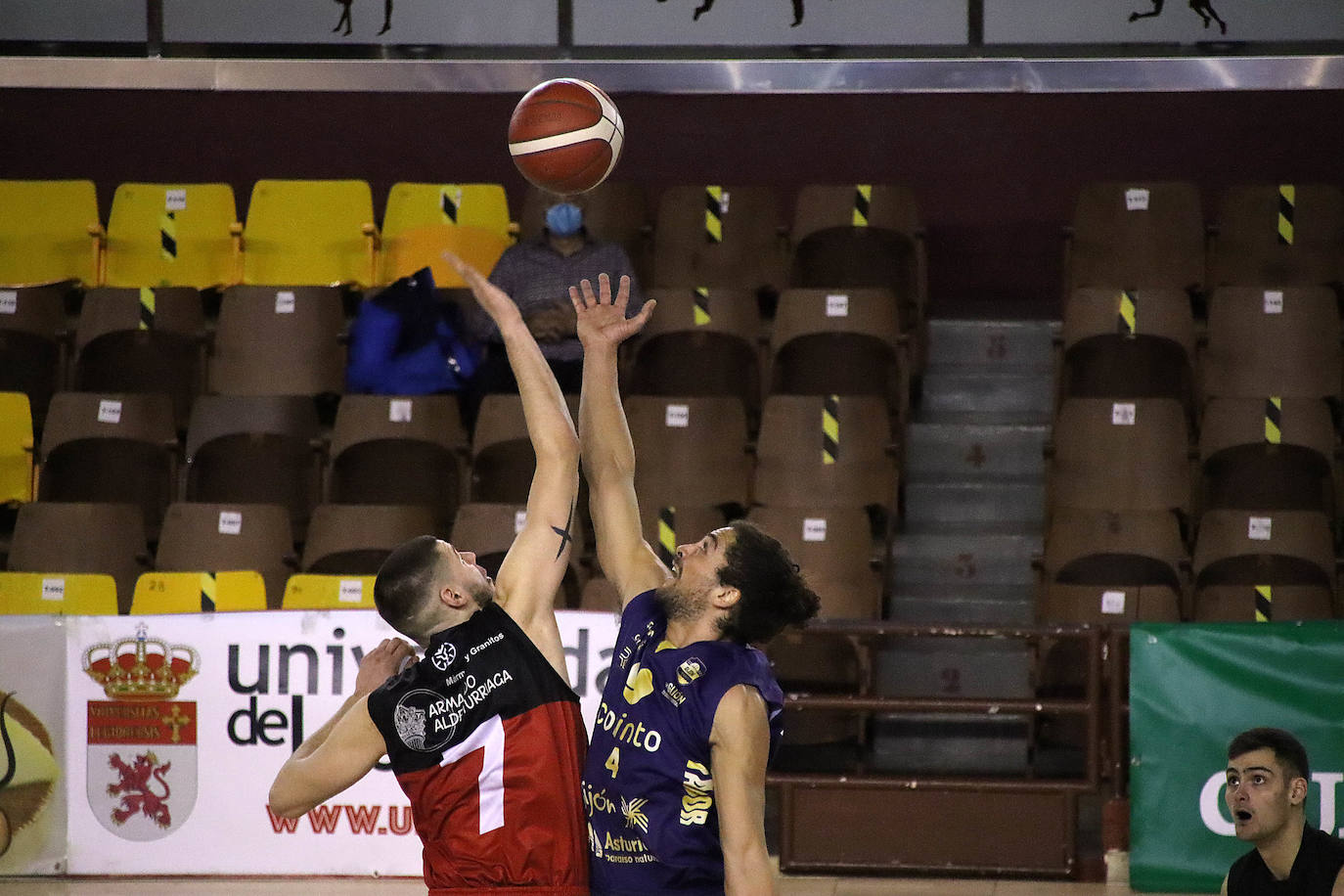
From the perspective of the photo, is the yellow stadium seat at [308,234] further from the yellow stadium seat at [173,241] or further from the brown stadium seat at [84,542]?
the brown stadium seat at [84,542]

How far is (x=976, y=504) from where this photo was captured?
340 inches

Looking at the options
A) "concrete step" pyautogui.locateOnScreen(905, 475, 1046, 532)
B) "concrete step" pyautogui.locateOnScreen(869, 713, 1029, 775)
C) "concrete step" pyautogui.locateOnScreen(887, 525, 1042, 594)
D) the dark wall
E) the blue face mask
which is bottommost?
"concrete step" pyautogui.locateOnScreen(869, 713, 1029, 775)

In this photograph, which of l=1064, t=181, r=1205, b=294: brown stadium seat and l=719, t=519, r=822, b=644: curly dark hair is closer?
l=719, t=519, r=822, b=644: curly dark hair

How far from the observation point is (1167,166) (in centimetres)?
1004

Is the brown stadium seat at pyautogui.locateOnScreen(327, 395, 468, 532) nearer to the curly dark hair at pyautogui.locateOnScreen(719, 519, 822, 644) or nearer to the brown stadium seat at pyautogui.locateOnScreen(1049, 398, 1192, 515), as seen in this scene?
the brown stadium seat at pyautogui.locateOnScreen(1049, 398, 1192, 515)

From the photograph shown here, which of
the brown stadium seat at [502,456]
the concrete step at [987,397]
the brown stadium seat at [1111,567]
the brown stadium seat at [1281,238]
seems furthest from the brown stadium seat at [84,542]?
the brown stadium seat at [1281,238]

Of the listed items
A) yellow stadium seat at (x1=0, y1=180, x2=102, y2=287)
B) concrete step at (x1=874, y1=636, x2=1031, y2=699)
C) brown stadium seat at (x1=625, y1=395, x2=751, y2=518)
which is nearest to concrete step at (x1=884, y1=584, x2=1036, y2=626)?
concrete step at (x1=874, y1=636, x2=1031, y2=699)

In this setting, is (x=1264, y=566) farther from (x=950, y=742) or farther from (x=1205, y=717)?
(x=950, y=742)

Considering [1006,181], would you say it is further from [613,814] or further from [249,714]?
[613,814]

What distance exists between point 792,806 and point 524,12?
5366 mm

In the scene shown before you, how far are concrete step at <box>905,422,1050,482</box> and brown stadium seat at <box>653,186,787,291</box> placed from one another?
1191 millimetres

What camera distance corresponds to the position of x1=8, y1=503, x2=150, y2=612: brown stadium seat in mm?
7906

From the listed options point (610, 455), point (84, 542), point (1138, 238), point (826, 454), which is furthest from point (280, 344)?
point (610, 455)

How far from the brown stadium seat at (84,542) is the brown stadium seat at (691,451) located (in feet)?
7.73
